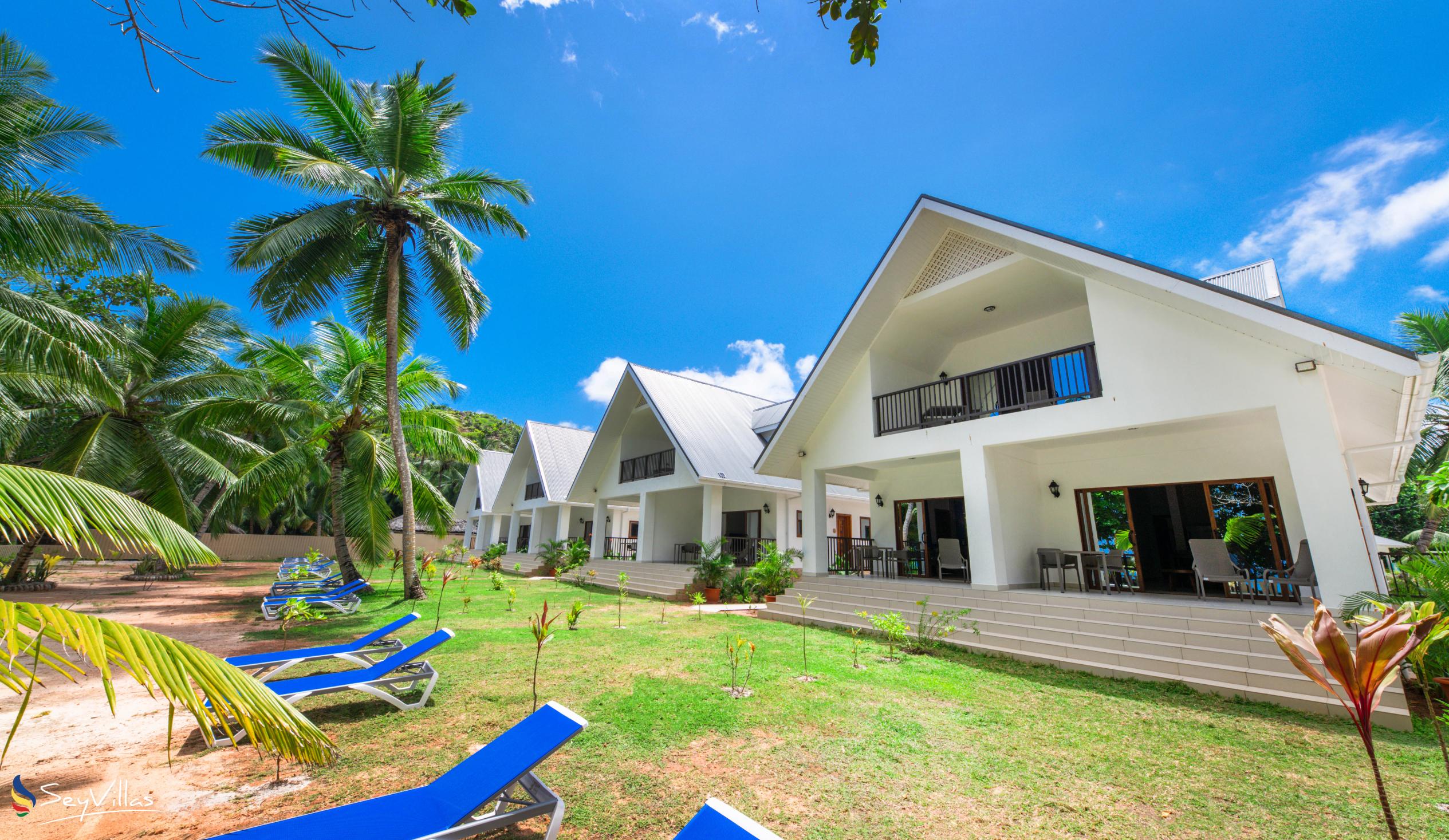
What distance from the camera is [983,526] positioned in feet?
30.1

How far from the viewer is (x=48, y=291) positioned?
1172cm

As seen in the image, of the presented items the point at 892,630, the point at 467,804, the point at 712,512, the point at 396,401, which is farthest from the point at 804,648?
the point at 396,401

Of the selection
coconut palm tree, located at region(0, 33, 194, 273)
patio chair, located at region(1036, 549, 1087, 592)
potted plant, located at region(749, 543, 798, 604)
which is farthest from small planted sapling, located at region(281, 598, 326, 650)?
patio chair, located at region(1036, 549, 1087, 592)

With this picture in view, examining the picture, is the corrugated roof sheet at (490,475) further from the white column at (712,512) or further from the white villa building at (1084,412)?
the white villa building at (1084,412)

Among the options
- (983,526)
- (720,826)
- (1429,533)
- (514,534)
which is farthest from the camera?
(514,534)

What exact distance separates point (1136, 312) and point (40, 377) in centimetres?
1756

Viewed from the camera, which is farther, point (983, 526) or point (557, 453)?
point (557, 453)

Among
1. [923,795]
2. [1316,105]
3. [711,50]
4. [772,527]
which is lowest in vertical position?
[923,795]

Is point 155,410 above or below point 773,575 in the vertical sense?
above

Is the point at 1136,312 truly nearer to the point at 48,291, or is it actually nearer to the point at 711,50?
the point at 711,50

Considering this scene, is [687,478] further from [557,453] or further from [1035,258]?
[557,453]

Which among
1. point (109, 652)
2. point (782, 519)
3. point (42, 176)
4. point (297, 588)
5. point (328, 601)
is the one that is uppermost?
point (42, 176)

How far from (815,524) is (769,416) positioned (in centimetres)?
919

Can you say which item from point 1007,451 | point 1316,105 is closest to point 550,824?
point 1007,451
